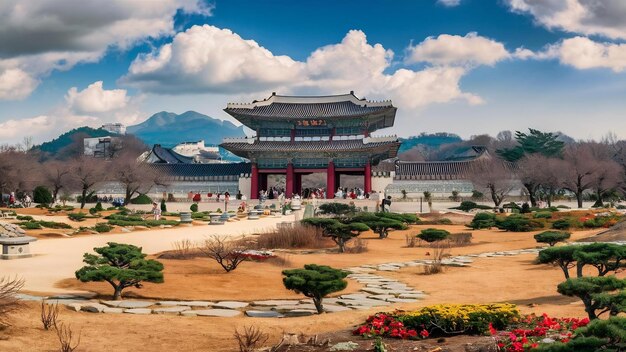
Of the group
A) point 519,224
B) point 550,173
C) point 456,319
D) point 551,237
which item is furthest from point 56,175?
point 456,319

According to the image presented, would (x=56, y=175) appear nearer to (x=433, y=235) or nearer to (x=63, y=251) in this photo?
(x=63, y=251)

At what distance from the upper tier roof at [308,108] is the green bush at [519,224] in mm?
28335

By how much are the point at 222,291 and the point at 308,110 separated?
2115 inches

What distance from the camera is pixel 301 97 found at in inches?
2729

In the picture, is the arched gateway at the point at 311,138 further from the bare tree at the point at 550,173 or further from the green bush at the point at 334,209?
the green bush at the point at 334,209

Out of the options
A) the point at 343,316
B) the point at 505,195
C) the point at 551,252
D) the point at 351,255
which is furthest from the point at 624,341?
the point at 505,195

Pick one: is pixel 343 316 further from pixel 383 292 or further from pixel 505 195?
pixel 505 195

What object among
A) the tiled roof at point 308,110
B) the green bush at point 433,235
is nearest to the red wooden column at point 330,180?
the tiled roof at point 308,110

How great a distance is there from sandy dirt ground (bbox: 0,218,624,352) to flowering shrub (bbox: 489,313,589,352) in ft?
7.62

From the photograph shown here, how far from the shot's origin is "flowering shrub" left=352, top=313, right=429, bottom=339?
9.06m

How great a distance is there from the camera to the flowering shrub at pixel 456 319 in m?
9.30

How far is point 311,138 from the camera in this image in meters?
67.1

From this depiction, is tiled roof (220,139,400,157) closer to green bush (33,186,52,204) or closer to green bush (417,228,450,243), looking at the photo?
green bush (33,186,52,204)

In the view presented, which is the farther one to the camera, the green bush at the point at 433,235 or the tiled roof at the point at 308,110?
the tiled roof at the point at 308,110
